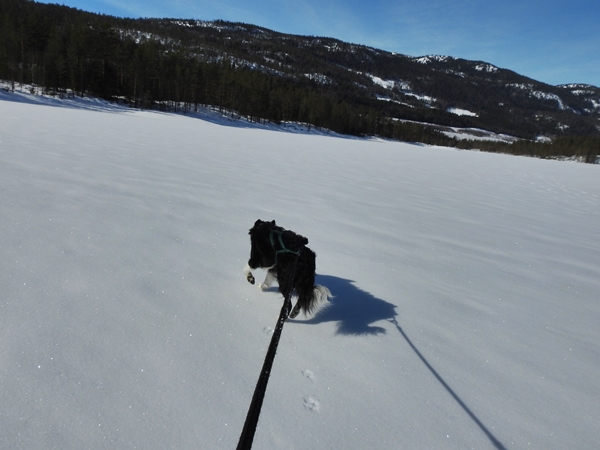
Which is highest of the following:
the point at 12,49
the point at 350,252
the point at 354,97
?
the point at 354,97

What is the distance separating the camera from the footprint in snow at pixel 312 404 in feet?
6.65

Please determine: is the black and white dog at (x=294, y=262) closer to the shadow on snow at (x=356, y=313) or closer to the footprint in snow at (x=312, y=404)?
the shadow on snow at (x=356, y=313)

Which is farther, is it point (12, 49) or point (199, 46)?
point (199, 46)

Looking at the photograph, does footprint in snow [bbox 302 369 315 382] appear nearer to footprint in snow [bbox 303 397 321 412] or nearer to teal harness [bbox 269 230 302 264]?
Result: footprint in snow [bbox 303 397 321 412]

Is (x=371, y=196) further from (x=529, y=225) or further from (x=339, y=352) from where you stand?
(x=339, y=352)

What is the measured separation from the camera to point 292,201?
24.0ft

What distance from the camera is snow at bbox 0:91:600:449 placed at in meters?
1.87

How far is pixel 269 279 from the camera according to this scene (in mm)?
3344

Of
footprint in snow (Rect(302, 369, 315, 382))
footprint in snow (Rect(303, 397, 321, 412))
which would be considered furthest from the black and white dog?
footprint in snow (Rect(303, 397, 321, 412))

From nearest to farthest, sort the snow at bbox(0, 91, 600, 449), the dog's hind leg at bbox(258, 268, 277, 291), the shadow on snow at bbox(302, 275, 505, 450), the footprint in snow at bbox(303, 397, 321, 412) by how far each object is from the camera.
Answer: the snow at bbox(0, 91, 600, 449) < the footprint in snow at bbox(303, 397, 321, 412) < the shadow on snow at bbox(302, 275, 505, 450) < the dog's hind leg at bbox(258, 268, 277, 291)

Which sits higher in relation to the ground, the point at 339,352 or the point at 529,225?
the point at 529,225

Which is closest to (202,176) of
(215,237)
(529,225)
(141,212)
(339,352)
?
(141,212)

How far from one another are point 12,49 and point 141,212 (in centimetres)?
5847

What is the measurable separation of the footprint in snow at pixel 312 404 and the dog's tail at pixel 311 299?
0.91m
